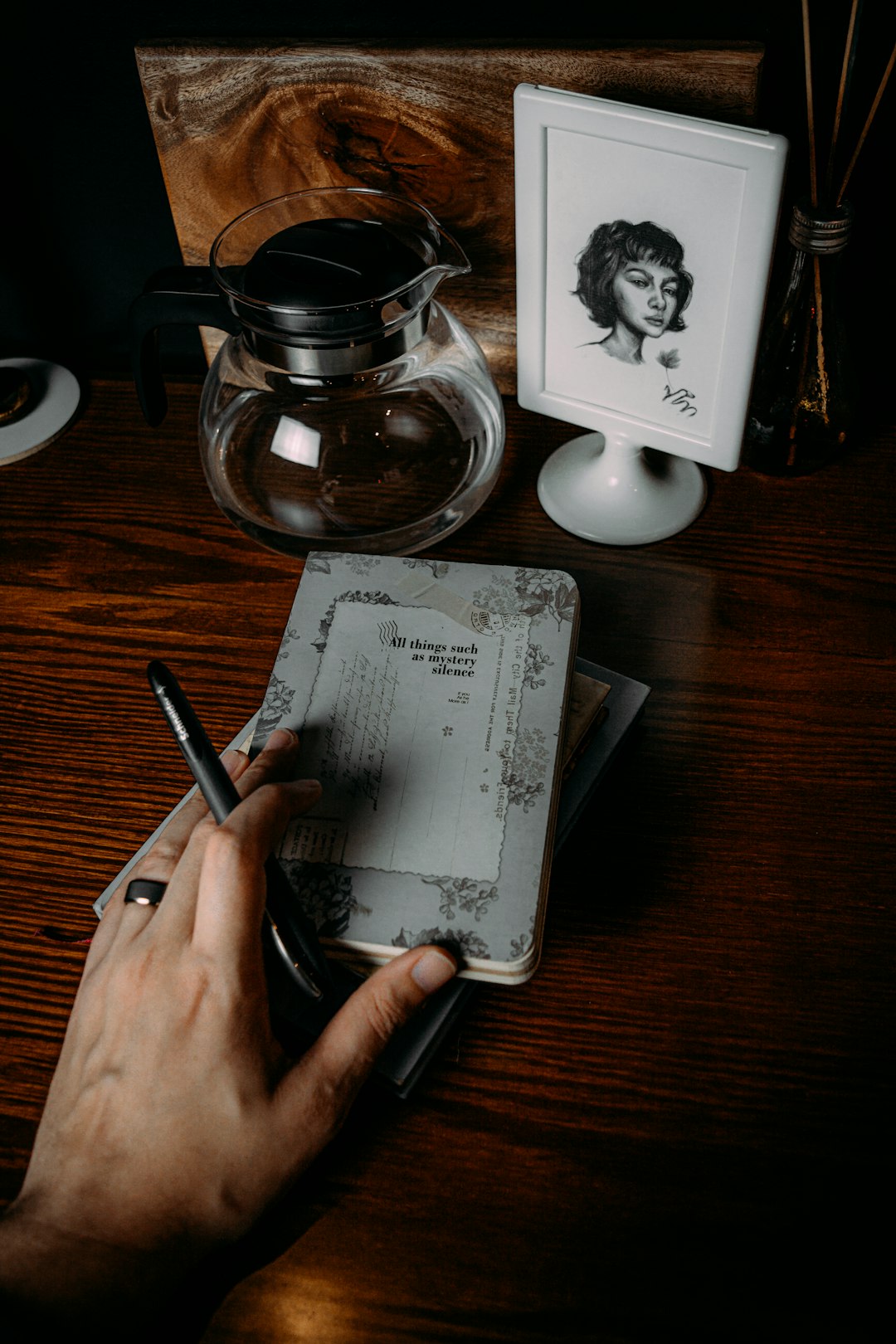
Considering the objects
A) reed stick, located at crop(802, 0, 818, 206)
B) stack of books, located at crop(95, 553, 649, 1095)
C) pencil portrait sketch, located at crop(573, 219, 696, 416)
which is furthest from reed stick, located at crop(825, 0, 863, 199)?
stack of books, located at crop(95, 553, 649, 1095)

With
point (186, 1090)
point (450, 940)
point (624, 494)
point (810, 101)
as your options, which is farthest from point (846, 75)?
point (186, 1090)

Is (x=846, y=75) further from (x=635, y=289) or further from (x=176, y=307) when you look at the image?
(x=176, y=307)

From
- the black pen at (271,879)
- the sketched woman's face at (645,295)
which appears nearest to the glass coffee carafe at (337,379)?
the sketched woman's face at (645,295)

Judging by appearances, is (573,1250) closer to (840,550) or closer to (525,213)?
(840,550)

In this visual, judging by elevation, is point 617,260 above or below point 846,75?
below

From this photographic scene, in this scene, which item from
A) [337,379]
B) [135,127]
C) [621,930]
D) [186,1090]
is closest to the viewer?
[186,1090]

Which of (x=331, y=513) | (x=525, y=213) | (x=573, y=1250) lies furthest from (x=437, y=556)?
(x=573, y=1250)

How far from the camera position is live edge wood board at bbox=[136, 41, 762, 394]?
2.47 feet

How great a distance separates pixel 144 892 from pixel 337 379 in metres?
0.39

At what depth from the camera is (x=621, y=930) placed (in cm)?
64

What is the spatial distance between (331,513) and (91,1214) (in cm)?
50

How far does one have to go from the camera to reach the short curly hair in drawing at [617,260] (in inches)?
27.9

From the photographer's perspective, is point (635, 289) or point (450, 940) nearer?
point (450, 940)
